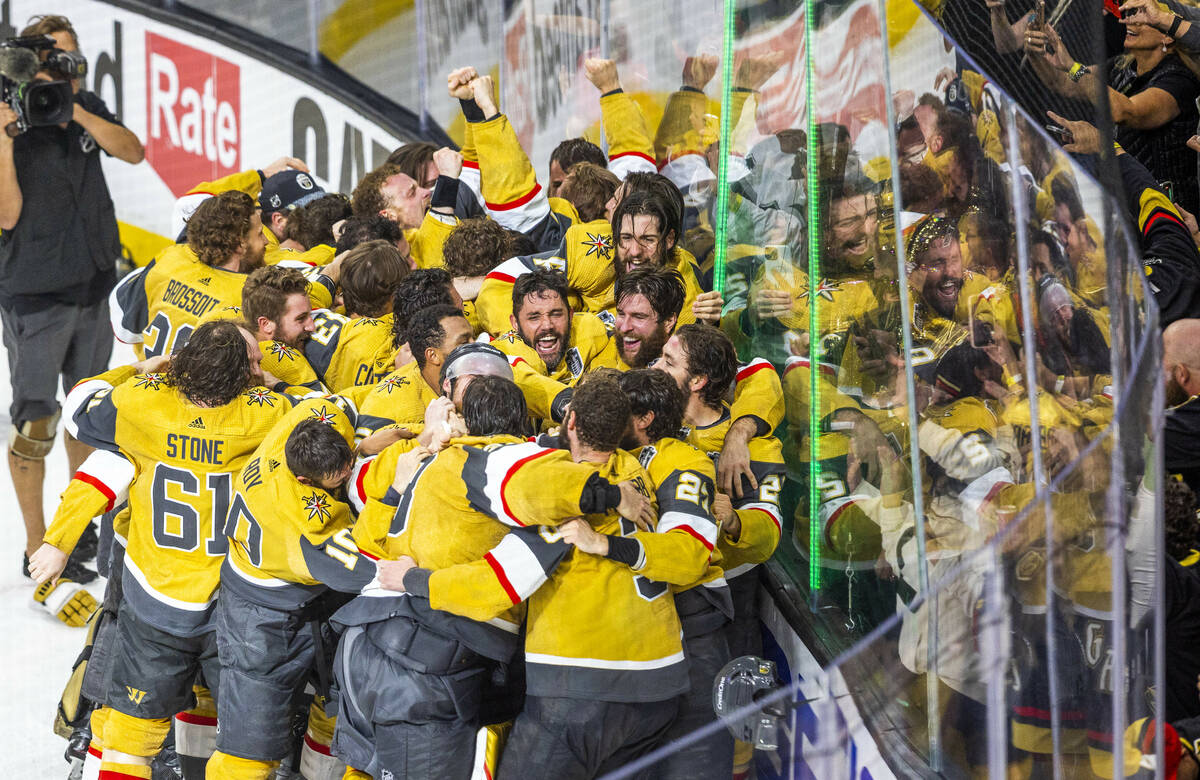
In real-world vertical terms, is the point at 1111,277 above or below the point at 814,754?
above

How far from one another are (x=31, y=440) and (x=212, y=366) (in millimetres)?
2000

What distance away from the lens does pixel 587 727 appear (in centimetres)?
224

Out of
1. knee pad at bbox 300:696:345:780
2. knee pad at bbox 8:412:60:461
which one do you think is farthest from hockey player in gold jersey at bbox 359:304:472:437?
knee pad at bbox 8:412:60:461

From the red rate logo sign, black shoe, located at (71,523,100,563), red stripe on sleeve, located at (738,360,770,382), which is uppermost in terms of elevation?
the red rate logo sign

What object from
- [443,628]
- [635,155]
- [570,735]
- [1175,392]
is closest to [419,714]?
[443,628]

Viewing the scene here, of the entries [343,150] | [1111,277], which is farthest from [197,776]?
[343,150]

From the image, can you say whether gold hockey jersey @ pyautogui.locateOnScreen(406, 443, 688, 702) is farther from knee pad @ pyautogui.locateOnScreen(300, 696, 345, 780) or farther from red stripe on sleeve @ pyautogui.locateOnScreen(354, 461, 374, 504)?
knee pad @ pyautogui.locateOnScreen(300, 696, 345, 780)

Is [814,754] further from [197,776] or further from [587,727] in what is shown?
[197,776]

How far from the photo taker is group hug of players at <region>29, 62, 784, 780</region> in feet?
7.39

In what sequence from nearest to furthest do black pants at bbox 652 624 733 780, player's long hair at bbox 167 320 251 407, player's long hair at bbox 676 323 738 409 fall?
black pants at bbox 652 624 733 780 < player's long hair at bbox 676 323 738 409 < player's long hair at bbox 167 320 251 407

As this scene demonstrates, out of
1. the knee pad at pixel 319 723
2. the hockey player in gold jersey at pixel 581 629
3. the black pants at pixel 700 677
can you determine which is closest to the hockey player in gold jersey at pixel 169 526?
the knee pad at pixel 319 723

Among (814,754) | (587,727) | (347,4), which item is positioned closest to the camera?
(814,754)

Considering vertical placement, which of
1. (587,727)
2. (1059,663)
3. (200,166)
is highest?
(200,166)

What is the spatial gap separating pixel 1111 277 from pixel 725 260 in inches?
76.4
